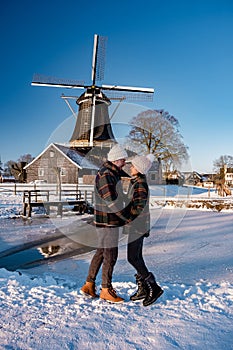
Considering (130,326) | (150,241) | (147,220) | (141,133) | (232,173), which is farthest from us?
(232,173)

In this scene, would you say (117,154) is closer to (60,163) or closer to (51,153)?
(60,163)

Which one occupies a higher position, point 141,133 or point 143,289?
point 141,133

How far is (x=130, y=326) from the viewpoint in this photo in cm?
236

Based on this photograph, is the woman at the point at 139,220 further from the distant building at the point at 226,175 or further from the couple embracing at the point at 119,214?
the distant building at the point at 226,175

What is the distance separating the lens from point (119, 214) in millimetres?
2633

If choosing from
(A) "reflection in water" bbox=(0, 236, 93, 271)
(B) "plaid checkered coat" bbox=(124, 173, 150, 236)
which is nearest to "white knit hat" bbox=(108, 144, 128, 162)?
(B) "plaid checkered coat" bbox=(124, 173, 150, 236)

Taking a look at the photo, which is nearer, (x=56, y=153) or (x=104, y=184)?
(x=104, y=184)

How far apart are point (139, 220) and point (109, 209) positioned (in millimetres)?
370

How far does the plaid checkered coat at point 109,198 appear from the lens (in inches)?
103

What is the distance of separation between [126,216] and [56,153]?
2528cm

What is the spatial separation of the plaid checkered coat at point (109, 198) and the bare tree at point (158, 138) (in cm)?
180

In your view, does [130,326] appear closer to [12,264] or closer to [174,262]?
[174,262]

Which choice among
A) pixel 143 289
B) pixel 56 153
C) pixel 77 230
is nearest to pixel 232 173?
pixel 56 153

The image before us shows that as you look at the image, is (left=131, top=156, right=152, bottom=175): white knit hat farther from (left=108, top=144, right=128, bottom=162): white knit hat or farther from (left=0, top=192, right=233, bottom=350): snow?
(left=0, top=192, right=233, bottom=350): snow
